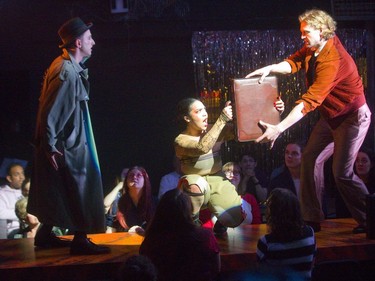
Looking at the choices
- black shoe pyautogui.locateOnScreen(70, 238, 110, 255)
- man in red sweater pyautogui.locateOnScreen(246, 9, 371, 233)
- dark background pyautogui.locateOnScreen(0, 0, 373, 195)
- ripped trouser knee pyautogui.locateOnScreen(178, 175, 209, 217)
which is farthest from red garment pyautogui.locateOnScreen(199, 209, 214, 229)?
dark background pyautogui.locateOnScreen(0, 0, 373, 195)

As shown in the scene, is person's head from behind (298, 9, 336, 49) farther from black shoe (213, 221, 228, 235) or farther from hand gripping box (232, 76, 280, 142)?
black shoe (213, 221, 228, 235)

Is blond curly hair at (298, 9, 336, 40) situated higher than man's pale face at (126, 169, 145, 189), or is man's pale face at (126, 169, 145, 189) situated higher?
blond curly hair at (298, 9, 336, 40)

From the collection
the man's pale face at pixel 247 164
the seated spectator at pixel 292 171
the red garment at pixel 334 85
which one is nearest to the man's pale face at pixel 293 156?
the seated spectator at pixel 292 171

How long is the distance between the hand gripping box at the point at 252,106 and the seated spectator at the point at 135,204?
1.27m

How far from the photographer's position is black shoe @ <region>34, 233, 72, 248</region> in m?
5.01

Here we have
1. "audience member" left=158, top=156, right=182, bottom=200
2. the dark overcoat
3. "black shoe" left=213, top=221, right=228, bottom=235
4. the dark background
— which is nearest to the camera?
the dark overcoat

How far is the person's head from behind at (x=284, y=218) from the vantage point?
13.2 feet

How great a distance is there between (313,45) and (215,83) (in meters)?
3.10

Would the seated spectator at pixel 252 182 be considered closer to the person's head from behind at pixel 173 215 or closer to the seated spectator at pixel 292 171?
the seated spectator at pixel 292 171

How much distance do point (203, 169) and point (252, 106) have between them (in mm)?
582

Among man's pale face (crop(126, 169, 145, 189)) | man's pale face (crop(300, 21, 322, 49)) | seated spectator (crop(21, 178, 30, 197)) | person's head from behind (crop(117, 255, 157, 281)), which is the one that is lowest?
seated spectator (crop(21, 178, 30, 197))

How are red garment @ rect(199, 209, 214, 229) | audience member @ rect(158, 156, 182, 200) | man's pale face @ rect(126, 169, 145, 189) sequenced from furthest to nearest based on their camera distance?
audience member @ rect(158, 156, 182, 200), man's pale face @ rect(126, 169, 145, 189), red garment @ rect(199, 209, 214, 229)

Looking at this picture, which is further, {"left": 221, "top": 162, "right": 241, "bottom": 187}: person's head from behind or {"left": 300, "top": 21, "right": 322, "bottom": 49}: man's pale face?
{"left": 221, "top": 162, "right": 241, "bottom": 187}: person's head from behind

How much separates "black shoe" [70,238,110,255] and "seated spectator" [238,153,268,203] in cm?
258
